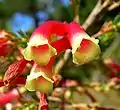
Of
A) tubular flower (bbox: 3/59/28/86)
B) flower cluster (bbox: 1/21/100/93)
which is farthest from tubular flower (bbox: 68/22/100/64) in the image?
tubular flower (bbox: 3/59/28/86)

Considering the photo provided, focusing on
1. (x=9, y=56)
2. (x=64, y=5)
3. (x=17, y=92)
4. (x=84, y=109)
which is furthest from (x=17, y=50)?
(x=64, y=5)

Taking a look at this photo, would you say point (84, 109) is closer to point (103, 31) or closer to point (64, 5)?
point (103, 31)

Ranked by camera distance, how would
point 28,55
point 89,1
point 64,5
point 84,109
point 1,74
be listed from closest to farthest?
1. point 28,55
2. point 1,74
3. point 84,109
4. point 89,1
5. point 64,5

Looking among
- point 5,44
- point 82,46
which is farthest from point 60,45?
point 5,44

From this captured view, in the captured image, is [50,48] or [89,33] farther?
[89,33]

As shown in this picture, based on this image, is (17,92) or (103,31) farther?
(17,92)

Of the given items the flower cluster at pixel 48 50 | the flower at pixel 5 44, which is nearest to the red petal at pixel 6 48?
the flower at pixel 5 44

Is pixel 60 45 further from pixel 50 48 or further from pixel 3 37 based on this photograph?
pixel 3 37
